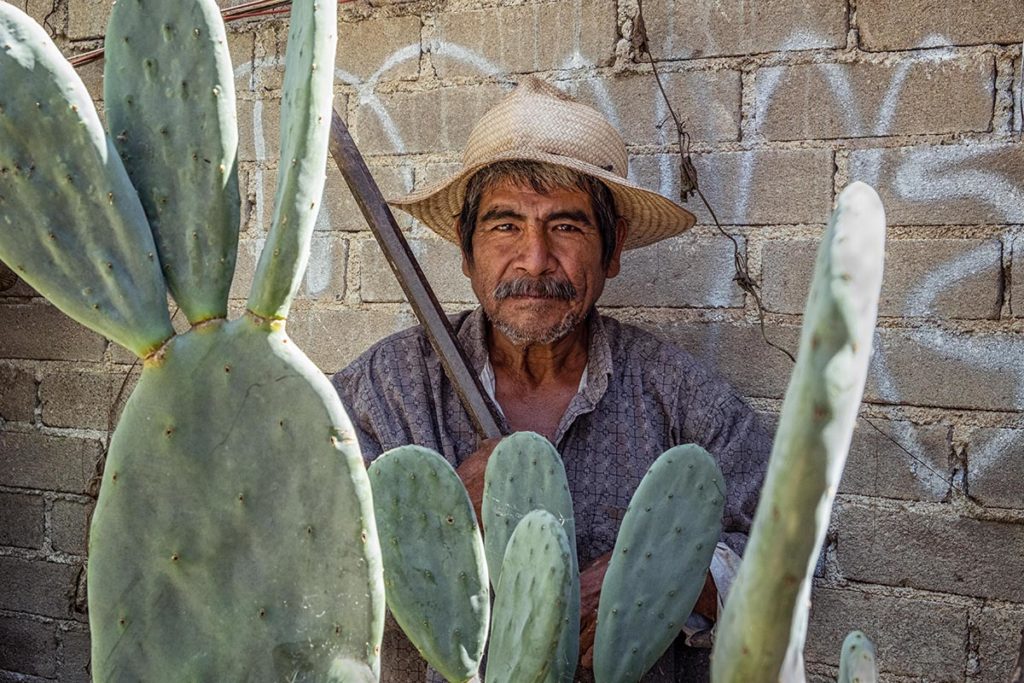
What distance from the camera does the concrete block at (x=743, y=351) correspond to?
9.02ft

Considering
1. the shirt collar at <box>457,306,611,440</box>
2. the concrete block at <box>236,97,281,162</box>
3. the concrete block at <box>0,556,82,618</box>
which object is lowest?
the concrete block at <box>0,556,82,618</box>

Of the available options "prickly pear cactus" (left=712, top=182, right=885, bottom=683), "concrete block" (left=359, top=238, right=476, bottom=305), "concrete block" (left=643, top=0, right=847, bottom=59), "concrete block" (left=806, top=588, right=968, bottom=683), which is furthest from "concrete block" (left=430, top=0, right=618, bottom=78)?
"prickly pear cactus" (left=712, top=182, right=885, bottom=683)

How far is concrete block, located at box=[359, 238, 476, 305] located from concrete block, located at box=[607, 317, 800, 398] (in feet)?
1.74

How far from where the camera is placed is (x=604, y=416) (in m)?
2.72

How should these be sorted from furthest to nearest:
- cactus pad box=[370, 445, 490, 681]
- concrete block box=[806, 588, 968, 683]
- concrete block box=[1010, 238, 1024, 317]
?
1. concrete block box=[806, 588, 968, 683]
2. concrete block box=[1010, 238, 1024, 317]
3. cactus pad box=[370, 445, 490, 681]

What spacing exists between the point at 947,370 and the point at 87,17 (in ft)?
7.72

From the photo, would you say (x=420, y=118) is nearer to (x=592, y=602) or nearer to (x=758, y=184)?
(x=758, y=184)

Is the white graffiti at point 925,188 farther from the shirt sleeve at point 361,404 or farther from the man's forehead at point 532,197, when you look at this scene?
the shirt sleeve at point 361,404

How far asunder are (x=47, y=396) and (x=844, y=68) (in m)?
2.25

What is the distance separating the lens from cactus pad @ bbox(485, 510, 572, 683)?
1.32 m

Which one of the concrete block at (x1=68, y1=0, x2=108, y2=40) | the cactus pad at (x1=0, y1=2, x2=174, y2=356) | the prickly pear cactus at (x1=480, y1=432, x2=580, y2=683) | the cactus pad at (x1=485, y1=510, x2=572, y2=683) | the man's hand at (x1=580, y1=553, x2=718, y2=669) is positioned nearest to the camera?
the cactus pad at (x1=0, y1=2, x2=174, y2=356)

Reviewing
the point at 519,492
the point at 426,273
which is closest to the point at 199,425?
the point at 519,492

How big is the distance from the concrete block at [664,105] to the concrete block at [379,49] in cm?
44

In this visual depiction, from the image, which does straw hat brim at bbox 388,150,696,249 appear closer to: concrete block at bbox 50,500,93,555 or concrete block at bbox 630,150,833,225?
concrete block at bbox 630,150,833,225
